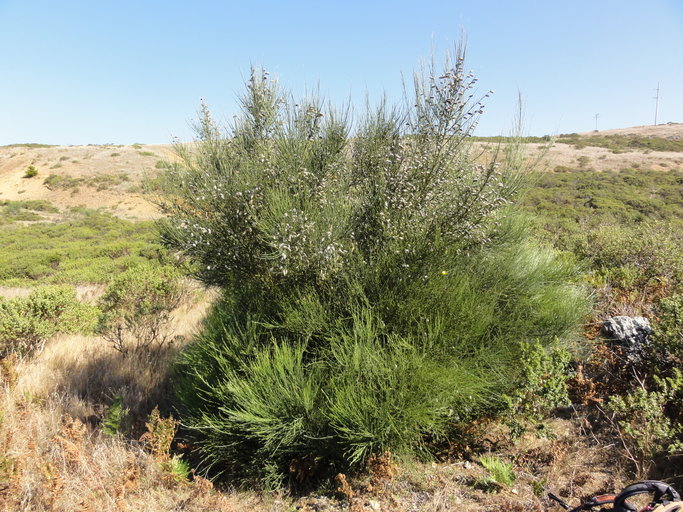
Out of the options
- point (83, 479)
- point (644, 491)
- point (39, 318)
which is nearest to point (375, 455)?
point (644, 491)

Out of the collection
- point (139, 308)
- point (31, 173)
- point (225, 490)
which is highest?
point (31, 173)

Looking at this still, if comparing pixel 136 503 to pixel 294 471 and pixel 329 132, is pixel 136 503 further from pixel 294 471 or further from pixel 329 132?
pixel 329 132

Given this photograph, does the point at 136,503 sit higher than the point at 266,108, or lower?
lower

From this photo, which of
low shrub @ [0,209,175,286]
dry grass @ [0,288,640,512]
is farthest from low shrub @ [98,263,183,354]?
dry grass @ [0,288,640,512]

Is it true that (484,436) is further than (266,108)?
No

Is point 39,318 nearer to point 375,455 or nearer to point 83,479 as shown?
point 83,479

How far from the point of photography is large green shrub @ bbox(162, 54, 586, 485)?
10.2 ft

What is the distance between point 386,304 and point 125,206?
36699mm

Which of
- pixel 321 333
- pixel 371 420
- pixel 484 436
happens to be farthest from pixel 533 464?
pixel 321 333

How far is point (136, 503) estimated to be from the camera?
295 centimetres

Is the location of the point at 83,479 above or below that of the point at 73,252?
above

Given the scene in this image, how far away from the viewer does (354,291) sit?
11.6 ft

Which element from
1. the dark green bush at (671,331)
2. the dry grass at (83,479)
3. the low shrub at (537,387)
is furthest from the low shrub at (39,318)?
the dark green bush at (671,331)

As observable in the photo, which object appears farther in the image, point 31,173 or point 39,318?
point 31,173
